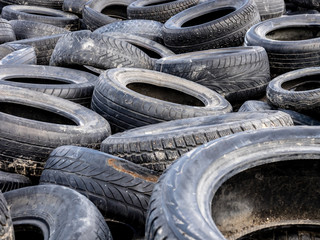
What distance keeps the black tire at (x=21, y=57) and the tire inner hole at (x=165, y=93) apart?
1436mm

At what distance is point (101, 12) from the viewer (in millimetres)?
8602

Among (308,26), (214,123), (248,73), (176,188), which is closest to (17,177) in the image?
(214,123)

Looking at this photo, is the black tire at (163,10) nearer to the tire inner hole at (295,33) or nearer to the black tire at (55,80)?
the tire inner hole at (295,33)

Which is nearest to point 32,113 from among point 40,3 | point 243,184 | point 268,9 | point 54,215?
point 54,215

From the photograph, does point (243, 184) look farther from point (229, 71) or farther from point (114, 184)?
point (229, 71)

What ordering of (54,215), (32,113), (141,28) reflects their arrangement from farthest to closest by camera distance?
(141,28), (32,113), (54,215)

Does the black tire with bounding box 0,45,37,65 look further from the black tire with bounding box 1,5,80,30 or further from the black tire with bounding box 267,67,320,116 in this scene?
the black tire with bounding box 267,67,320,116

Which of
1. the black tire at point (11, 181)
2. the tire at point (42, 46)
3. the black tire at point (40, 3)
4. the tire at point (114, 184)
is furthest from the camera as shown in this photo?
the black tire at point (40, 3)

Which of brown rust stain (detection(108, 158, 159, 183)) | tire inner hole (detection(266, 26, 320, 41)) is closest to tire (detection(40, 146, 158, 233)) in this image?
brown rust stain (detection(108, 158, 159, 183))

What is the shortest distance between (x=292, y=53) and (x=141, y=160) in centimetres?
289

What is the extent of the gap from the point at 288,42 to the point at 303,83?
75 centimetres

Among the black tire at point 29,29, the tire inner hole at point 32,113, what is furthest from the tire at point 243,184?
the black tire at point 29,29

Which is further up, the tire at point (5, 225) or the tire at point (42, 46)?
the tire at point (5, 225)

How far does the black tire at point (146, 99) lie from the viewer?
3994 mm
